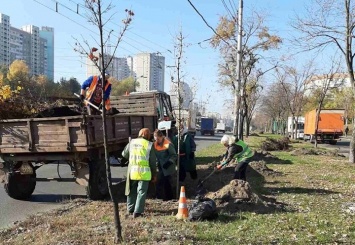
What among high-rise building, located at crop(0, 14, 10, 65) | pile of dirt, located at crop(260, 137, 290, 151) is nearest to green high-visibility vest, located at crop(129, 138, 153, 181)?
pile of dirt, located at crop(260, 137, 290, 151)

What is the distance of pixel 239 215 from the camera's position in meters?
6.41

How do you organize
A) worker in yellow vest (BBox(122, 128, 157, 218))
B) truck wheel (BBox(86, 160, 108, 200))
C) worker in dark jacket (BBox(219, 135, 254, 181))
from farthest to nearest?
worker in dark jacket (BBox(219, 135, 254, 181))
truck wheel (BBox(86, 160, 108, 200))
worker in yellow vest (BBox(122, 128, 157, 218))

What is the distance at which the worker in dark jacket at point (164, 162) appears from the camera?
7785 mm

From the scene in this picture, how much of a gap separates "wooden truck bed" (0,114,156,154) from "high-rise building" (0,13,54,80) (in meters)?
41.1

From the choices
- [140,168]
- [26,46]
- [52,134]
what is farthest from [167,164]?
[26,46]

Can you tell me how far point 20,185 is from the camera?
869cm

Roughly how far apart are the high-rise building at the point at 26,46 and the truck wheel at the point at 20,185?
40.4 m

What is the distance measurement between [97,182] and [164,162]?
1418 millimetres

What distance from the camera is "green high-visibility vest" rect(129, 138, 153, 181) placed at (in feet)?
21.6

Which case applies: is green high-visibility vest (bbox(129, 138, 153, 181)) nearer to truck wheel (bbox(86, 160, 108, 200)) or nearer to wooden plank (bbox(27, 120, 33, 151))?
truck wheel (bbox(86, 160, 108, 200))

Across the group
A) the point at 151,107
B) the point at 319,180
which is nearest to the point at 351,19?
the point at 319,180

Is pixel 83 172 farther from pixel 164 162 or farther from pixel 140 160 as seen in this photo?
pixel 140 160

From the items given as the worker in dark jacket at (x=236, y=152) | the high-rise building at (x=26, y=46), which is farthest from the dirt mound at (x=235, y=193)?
the high-rise building at (x=26, y=46)

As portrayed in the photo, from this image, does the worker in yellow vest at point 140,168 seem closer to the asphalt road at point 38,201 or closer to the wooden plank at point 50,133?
the wooden plank at point 50,133
